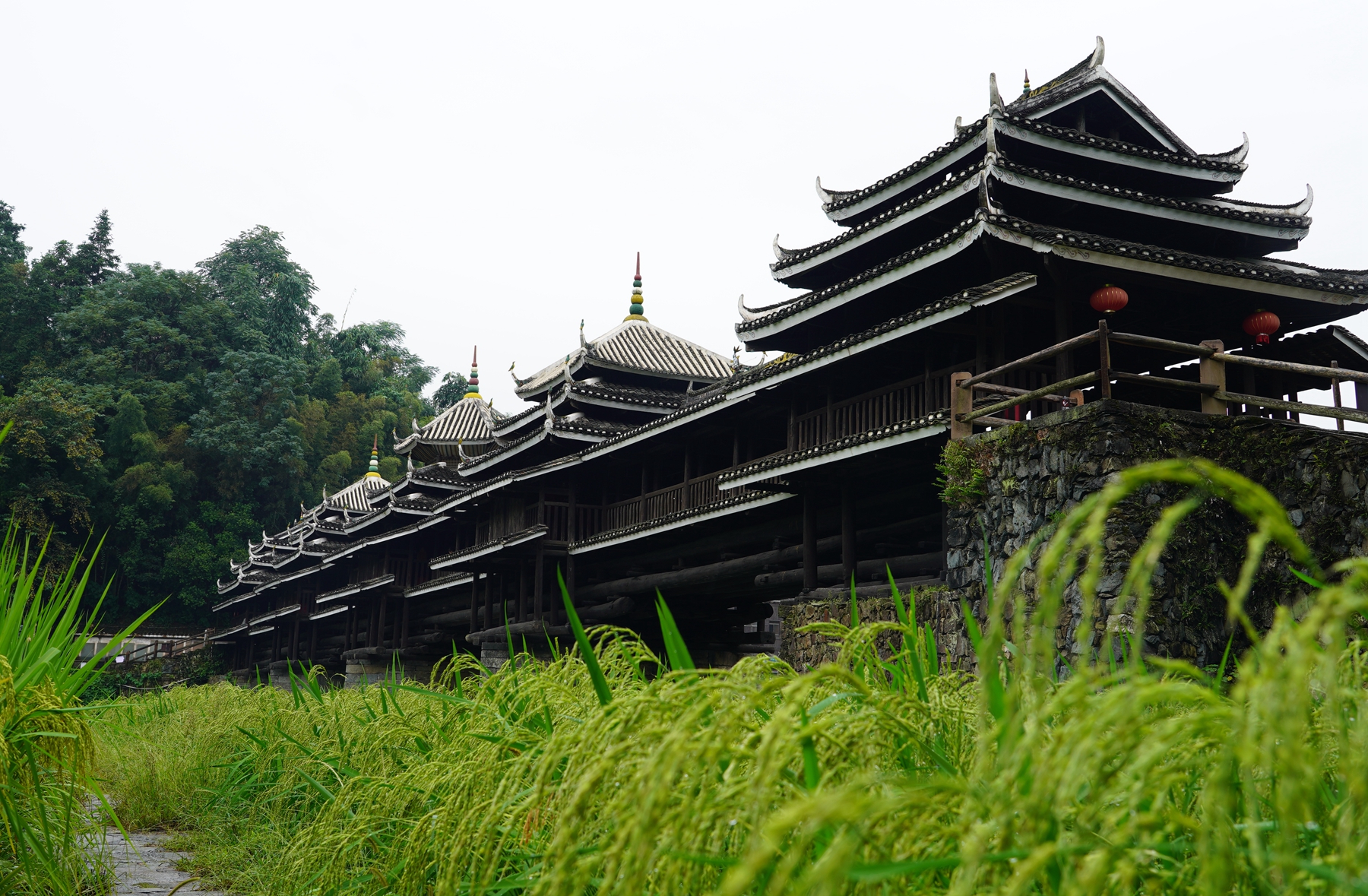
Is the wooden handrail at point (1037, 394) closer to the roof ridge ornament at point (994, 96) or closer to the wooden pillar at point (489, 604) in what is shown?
the roof ridge ornament at point (994, 96)

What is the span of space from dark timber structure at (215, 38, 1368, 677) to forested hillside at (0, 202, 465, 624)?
92.0ft

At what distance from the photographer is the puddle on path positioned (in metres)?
4.71

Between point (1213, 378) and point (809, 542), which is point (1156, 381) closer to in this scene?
point (1213, 378)

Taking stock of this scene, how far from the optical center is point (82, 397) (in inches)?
1610

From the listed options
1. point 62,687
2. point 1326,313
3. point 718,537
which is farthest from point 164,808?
point 1326,313

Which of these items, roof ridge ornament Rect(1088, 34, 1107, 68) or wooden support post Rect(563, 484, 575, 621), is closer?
roof ridge ornament Rect(1088, 34, 1107, 68)

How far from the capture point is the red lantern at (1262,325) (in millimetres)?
11016

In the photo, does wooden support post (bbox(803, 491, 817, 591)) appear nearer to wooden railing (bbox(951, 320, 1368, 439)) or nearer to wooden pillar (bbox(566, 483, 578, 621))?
wooden railing (bbox(951, 320, 1368, 439))

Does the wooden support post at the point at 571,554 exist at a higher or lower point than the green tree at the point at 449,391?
lower

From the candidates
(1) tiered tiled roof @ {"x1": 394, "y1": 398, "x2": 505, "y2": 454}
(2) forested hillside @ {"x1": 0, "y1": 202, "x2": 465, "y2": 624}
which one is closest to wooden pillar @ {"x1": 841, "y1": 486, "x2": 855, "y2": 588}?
(1) tiered tiled roof @ {"x1": 394, "y1": 398, "x2": 505, "y2": 454}

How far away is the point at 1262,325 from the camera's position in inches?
434

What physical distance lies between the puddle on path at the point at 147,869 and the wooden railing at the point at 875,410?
7113 mm

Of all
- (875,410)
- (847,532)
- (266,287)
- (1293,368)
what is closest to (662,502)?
(847,532)

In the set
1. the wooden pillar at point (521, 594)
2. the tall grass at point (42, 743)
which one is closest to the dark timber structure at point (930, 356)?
the wooden pillar at point (521, 594)
